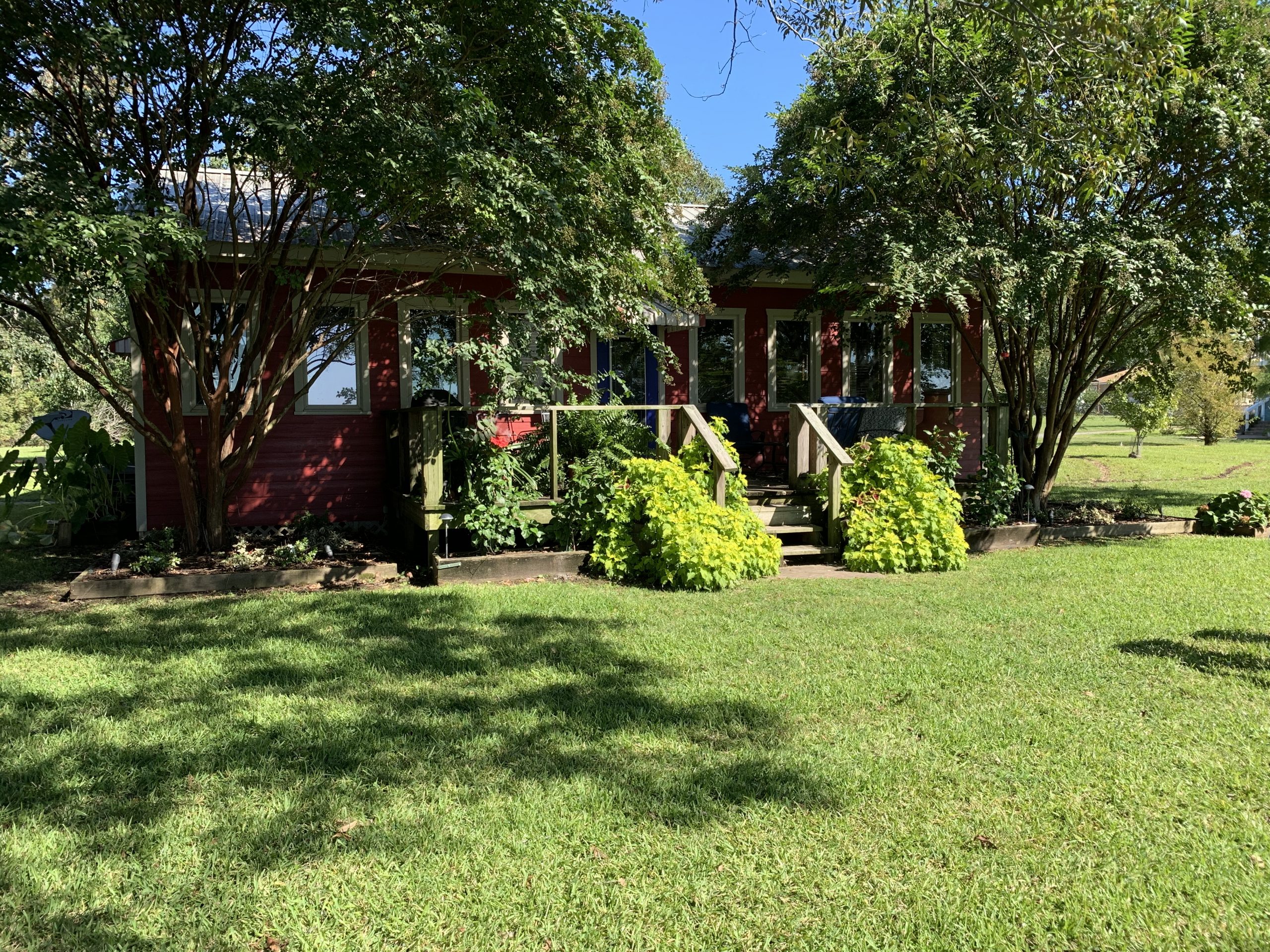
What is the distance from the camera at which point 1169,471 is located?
69.0ft

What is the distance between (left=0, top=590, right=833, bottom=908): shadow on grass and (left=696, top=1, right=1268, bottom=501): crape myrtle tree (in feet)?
13.6

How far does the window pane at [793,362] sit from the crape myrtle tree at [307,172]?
142 inches

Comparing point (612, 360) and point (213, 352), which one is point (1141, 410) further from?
point (213, 352)

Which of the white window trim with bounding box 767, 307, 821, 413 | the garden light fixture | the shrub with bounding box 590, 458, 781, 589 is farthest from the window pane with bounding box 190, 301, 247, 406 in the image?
the white window trim with bounding box 767, 307, 821, 413

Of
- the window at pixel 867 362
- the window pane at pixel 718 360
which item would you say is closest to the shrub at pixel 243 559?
the window pane at pixel 718 360

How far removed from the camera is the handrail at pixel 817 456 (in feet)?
27.8

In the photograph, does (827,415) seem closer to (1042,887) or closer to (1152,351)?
(1152,351)

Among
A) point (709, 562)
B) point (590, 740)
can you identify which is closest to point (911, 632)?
point (709, 562)

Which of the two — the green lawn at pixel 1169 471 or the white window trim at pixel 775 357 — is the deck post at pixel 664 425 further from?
the green lawn at pixel 1169 471

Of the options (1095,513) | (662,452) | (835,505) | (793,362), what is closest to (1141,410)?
(1095,513)

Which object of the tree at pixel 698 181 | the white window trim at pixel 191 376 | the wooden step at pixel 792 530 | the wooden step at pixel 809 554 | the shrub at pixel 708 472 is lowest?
the wooden step at pixel 809 554

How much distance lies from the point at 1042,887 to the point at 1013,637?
10.1 feet

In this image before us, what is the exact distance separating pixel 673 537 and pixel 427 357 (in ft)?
15.4

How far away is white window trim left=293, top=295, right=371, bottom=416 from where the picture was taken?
9859mm
